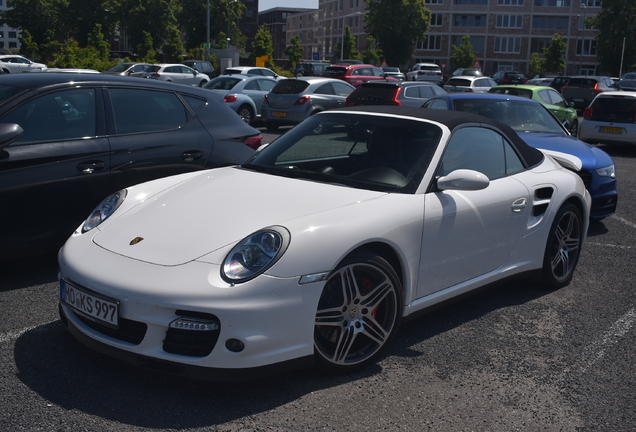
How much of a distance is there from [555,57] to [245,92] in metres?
54.9

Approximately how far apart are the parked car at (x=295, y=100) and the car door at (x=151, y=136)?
37.9 ft

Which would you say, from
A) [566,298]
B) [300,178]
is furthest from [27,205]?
[566,298]

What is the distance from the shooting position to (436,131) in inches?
170

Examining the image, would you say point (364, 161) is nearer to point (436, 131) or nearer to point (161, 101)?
point (436, 131)

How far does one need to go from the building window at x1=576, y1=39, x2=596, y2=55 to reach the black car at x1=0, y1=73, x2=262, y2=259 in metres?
94.3

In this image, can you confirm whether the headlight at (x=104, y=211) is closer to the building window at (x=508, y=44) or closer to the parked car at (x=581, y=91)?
the parked car at (x=581, y=91)

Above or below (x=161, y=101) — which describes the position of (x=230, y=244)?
below

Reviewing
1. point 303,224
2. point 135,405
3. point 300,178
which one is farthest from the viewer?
point 300,178

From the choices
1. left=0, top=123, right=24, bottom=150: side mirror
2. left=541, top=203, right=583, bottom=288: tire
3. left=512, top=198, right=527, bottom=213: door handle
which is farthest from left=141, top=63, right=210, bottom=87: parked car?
left=512, top=198, right=527, bottom=213: door handle

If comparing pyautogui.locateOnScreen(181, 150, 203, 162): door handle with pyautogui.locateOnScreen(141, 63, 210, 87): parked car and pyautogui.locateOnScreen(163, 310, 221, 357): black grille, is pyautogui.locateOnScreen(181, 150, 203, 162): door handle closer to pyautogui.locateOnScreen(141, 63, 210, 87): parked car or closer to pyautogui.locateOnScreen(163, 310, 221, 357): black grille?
pyautogui.locateOnScreen(163, 310, 221, 357): black grille

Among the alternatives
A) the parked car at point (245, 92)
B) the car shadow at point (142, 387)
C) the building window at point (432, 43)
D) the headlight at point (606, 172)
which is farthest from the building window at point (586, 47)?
the car shadow at point (142, 387)

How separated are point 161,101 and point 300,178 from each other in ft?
7.29

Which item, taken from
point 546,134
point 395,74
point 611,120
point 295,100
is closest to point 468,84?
point 295,100

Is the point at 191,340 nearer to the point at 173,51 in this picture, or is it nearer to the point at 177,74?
the point at 177,74
